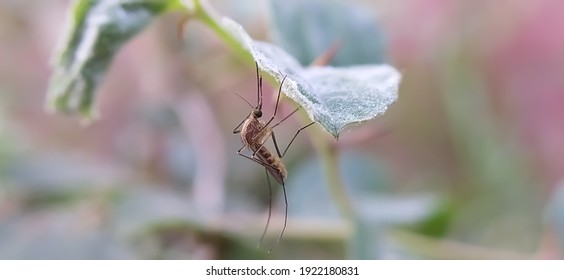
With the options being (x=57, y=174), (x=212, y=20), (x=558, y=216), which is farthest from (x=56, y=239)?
(x=558, y=216)

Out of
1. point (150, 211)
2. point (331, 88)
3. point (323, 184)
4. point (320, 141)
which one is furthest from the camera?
point (323, 184)

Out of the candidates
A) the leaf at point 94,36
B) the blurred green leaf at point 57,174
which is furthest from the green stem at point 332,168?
the blurred green leaf at point 57,174

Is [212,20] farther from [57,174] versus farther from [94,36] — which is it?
[57,174]

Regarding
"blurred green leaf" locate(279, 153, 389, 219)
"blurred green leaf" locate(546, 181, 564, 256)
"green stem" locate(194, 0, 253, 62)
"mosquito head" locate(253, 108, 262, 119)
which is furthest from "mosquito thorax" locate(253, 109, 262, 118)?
"blurred green leaf" locate(546, 181, 564, 256)

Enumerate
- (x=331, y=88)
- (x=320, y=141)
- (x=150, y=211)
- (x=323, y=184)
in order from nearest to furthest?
(x=331, y=88), (x=320, y=141), (x=150, y=211), (x=323, y=184)

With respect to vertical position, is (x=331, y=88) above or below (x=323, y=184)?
below

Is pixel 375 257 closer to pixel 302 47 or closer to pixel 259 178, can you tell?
pixel 302 47
